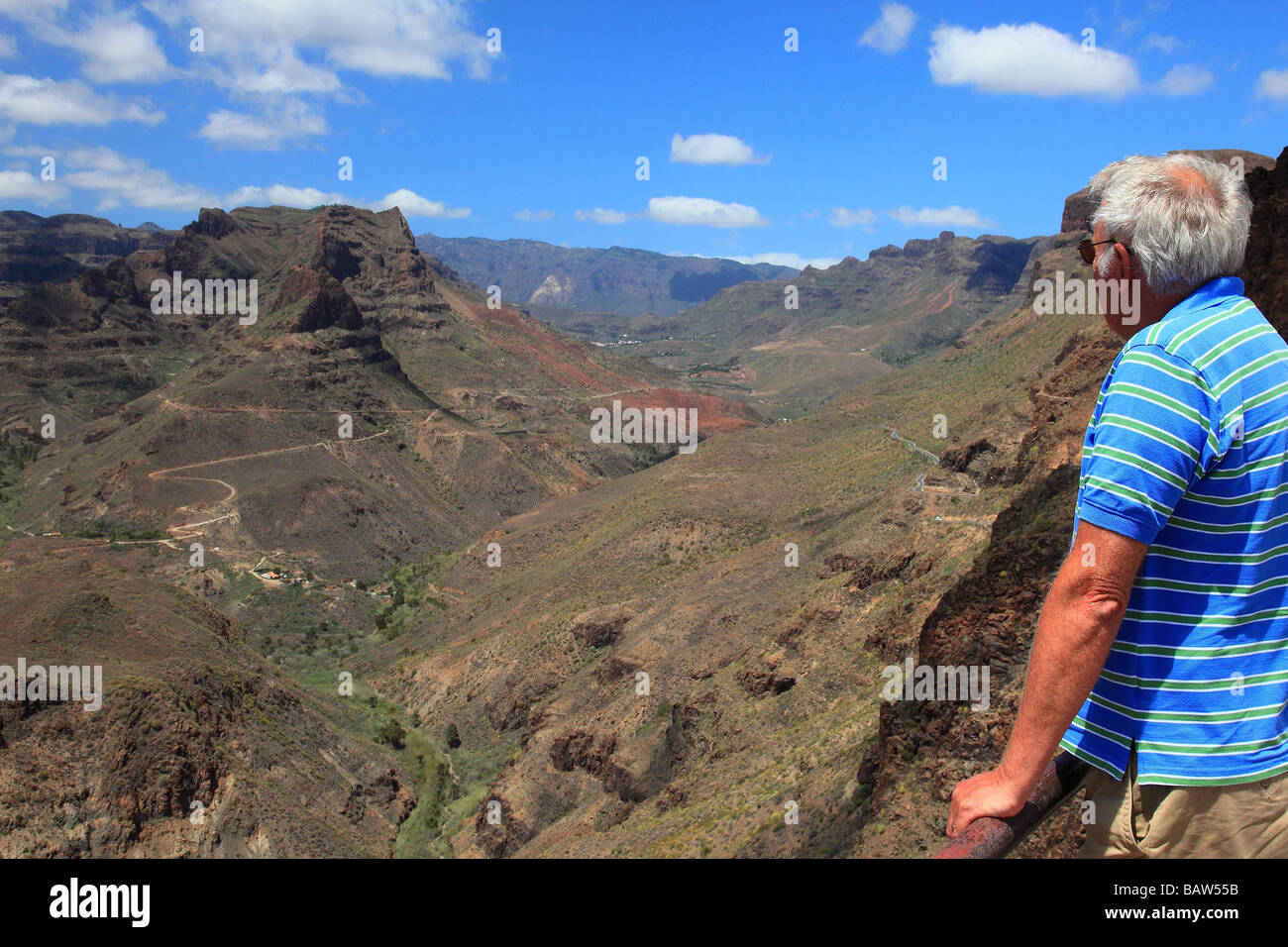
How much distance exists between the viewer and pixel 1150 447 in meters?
2.84

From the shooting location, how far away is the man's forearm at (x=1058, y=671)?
2889 mm

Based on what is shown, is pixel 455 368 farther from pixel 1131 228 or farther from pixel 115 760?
pixel 1131 228

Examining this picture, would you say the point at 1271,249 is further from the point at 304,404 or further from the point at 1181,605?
the point at 304,404

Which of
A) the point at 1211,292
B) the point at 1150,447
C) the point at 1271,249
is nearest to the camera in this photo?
the point at 1150,447

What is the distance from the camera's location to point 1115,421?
115 inches

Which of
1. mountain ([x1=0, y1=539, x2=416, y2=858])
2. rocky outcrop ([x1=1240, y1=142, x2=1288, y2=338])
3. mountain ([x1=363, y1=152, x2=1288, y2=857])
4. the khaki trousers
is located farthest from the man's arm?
mountain ([x1=0, y1=539, x2=416, y2=858])

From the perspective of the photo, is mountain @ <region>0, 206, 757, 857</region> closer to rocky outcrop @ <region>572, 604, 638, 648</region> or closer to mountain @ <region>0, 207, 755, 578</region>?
mountain @ <region>0, 207, 755, 578</region>

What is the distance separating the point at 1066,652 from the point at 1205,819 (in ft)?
2.41

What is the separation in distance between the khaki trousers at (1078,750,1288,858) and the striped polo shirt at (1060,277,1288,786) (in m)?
0.06

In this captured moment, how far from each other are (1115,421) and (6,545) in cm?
6696

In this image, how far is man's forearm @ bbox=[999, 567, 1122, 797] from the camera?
2889mm

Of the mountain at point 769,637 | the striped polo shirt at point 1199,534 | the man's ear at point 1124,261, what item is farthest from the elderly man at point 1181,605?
the mountain at point 769,637

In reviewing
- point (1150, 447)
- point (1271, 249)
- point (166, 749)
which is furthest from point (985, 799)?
point (166, 749)
